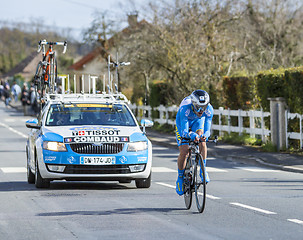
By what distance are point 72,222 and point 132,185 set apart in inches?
183

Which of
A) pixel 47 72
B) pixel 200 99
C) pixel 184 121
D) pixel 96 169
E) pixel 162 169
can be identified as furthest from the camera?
pixel 47 72

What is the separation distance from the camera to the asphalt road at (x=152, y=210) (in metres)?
8.68

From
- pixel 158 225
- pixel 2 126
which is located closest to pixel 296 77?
pixel 158 225

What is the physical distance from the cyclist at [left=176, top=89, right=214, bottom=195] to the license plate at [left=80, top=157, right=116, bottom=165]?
210 cm

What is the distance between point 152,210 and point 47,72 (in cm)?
1013

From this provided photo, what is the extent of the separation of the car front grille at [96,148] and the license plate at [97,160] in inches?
4.4

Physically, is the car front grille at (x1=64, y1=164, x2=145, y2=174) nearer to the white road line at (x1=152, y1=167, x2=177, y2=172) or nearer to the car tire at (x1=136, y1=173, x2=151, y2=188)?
the car tire at (x1=136, y1=173, x2=151, y2=188)

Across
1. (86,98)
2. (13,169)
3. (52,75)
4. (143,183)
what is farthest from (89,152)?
(52,75)

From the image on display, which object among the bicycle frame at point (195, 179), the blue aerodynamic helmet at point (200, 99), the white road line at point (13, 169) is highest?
the blue aerodynamic helmet at point (200, 99)

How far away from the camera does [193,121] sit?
10.7 m

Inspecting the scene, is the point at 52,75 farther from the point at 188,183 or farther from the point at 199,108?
the point at 199,108

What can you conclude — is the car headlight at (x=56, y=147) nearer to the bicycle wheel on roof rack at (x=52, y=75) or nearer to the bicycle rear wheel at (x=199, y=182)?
the bicycle rear wheel at (x=199, y=182)

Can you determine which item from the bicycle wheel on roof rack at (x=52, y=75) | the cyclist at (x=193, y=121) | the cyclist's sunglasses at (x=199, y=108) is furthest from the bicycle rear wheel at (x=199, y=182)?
the bicycle wheel on roof rack at (x=52, y=75)

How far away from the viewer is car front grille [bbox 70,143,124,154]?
12672 mm
